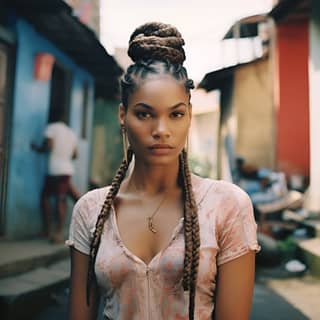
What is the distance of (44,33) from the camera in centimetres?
750

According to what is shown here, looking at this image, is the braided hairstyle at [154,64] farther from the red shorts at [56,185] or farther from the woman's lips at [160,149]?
the red shorts at [56,185]

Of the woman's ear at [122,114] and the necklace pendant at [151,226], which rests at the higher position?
the woman's ear at [122,114]

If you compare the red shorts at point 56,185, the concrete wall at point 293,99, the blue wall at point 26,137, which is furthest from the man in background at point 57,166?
the concrete wall at point 293,99

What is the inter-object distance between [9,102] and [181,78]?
17.6 ft

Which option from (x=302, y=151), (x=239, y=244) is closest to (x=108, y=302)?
(x=239, y=244)

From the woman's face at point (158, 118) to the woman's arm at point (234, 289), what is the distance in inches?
18.1

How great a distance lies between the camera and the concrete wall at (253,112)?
1230 centimetres

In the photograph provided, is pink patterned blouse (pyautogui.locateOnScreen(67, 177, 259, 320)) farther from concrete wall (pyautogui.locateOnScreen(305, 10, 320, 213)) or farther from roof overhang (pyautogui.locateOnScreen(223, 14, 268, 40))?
roof overhang (pyautogui.locateOnScreen(223, 14, 268, 40))

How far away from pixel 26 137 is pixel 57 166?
2.48 ft

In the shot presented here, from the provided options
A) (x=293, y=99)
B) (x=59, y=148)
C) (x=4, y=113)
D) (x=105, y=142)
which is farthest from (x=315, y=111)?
(x=105, y=142)

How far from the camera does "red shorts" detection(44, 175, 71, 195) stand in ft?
22.0

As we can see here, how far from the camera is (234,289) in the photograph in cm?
155

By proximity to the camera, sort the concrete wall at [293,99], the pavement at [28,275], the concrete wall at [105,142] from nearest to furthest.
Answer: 1. the pavement at [28,275]
2. the concrete wall at [293,99]
3. the concrete wall at [105,142]

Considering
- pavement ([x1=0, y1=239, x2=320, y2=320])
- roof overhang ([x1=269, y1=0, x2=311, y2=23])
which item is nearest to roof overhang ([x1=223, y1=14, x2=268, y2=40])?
roof overhang ([x1=269, y1=0, x2=311, y2=23])
